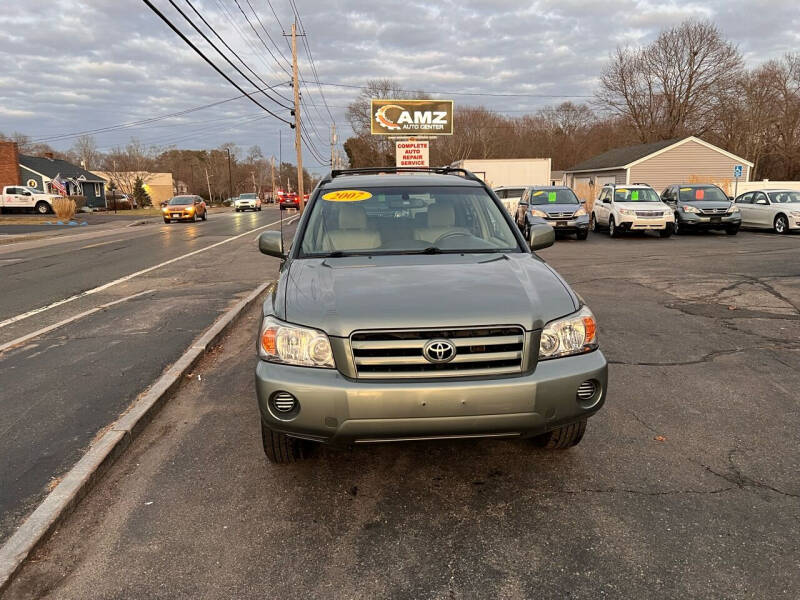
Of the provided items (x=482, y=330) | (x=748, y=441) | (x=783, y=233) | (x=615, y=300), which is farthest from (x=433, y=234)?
(x=783, y=233)

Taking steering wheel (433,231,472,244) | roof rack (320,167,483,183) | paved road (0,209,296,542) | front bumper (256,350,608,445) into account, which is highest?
roof rack (320,167,483,183)

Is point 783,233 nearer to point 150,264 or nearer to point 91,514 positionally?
point 150,264

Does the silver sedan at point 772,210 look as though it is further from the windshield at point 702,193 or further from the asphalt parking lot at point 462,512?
the asphalt parking lot at point 462,512

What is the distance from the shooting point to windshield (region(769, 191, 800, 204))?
20453 mm

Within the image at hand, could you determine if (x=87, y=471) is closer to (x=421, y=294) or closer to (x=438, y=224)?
(x=421, y=294)

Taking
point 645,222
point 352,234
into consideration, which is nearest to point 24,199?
point 645,222

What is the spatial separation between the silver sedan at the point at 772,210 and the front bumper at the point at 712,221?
1806 mm

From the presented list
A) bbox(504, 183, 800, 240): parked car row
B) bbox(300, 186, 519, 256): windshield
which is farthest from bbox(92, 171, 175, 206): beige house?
bbox(300, 186, 519, 256): windshield

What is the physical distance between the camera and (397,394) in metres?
2.76

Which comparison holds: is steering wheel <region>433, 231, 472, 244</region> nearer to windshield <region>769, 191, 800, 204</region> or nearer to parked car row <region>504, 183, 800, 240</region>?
parked car row <region>504, 183, 800, 240</region>

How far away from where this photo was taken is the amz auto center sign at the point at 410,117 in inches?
1375

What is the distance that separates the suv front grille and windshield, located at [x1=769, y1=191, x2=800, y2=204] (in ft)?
72.8

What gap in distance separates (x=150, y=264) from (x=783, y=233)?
20.6 meters

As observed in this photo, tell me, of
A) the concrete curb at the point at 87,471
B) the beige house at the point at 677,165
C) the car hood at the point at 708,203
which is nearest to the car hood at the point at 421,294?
the concrete curb at the point at 87,471
